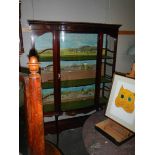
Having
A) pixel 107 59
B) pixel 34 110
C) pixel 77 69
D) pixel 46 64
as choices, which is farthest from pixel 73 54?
pixel 34 110

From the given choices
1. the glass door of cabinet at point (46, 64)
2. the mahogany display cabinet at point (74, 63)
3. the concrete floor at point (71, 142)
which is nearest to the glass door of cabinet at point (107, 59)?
the mahogany display cabinet at point (74, 63)

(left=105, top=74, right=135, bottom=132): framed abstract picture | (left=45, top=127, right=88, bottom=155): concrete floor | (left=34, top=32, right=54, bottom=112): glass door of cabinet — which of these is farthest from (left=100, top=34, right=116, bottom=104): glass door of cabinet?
(left=105, top=74, right=135, bottom=132): framed abstract picture

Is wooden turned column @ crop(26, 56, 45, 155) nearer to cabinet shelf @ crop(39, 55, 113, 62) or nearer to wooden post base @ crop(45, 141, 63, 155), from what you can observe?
wooden post base @ crop(45, 141, 63, 155)

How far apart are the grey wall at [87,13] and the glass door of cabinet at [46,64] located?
0.66 ft

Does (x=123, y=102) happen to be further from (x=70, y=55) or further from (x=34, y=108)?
(x=70, y=55)

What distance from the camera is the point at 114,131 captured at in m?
1.40

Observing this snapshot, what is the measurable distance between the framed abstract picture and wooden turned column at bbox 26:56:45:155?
0.73 m

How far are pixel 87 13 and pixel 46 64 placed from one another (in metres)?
1.15

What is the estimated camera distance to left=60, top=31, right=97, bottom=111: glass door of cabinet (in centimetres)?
305
